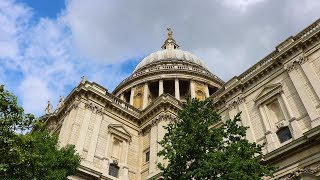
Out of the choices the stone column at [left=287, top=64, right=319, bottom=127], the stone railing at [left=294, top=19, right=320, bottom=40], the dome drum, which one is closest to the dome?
the dome drum

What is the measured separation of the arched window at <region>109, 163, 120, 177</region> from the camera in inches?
915

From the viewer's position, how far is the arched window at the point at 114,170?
23250 mm

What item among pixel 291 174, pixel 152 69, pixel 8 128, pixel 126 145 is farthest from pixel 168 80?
pixel 8 128

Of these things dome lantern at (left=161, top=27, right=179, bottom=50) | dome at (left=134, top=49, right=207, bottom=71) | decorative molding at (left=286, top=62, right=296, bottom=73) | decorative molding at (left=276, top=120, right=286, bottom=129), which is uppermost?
dome lantern at (left=161, top=27, right=179, bottom=50)

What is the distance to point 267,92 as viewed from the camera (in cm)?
2214

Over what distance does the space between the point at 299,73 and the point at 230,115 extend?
586 cm

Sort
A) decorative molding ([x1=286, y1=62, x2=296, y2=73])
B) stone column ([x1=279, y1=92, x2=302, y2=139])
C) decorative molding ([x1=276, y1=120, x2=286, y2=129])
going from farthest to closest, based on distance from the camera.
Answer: decorative molding ([x1=286, y1=62, x2=296, y2=73])
decorative molding ([x1=276, y1=120, x2=286, y2=129])
stone column ([x1=279, y1=92, x2=302, y2=139])

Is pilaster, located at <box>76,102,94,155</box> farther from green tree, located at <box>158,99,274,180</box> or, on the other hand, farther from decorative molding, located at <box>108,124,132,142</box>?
green tree, located at <box>158,99,274,180</box>

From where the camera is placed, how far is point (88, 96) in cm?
2503

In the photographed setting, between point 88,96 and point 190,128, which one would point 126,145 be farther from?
point 190,128

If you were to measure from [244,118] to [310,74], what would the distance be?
5433 mm

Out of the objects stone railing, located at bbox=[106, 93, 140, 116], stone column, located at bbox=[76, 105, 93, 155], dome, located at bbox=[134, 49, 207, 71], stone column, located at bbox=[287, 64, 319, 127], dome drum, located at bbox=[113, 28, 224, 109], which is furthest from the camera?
dome, located at bbox=[134, 49, 207, 71]

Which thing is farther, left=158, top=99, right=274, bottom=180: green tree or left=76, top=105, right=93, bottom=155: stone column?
left=76, top=105, right=93, bottom=155: stone column

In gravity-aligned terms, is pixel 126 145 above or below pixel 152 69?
below
